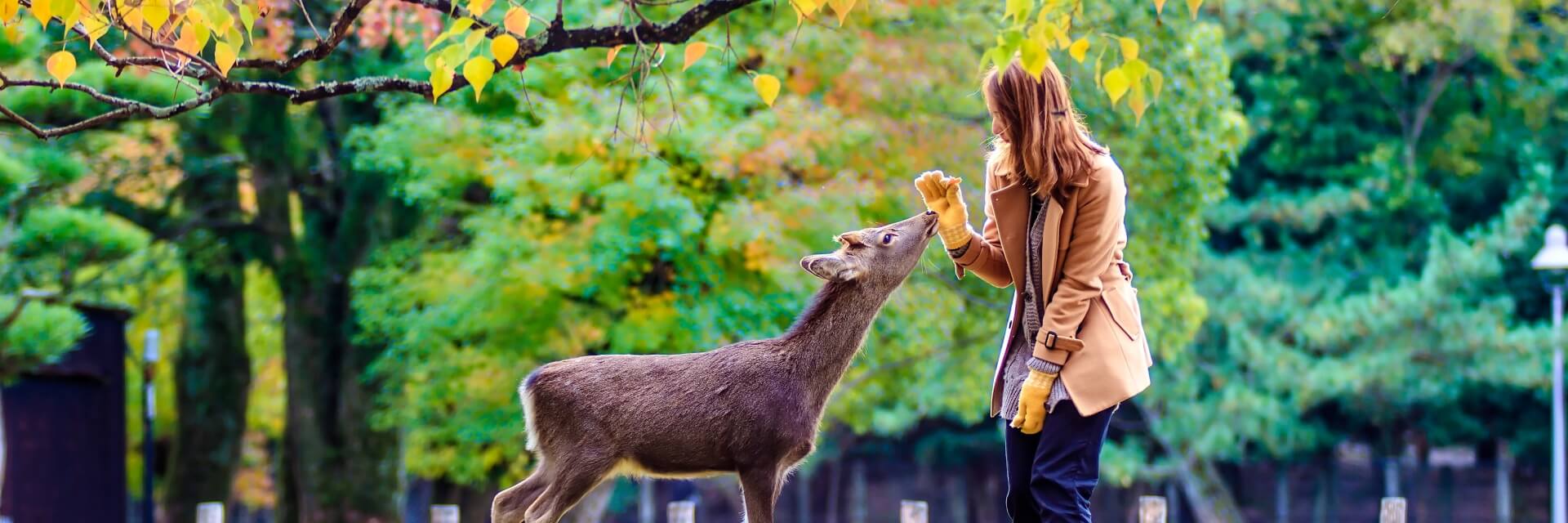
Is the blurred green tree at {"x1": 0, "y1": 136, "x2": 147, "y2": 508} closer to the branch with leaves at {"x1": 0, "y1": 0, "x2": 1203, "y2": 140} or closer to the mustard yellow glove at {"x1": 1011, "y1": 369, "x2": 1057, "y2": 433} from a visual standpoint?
the branch with leaves at {"x1": 0, "y1": 0, "x2": 1203, "y2": 140}

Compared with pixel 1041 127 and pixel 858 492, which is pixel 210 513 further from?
pixel 858 492

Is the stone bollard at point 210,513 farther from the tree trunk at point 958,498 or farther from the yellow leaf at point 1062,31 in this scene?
the tree trunk at point 958,498

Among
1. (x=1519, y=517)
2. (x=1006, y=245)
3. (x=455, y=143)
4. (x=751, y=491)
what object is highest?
(x=455, y=143)

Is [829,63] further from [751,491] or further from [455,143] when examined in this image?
[751,491]

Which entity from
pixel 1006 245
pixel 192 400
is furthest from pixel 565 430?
pixel 192 400

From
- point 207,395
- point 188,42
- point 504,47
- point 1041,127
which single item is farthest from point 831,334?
point 207,395

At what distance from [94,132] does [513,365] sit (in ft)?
15.9

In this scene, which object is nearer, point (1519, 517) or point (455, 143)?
point (455, 143)

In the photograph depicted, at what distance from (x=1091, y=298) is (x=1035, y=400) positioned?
30 cm

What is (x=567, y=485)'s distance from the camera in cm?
457

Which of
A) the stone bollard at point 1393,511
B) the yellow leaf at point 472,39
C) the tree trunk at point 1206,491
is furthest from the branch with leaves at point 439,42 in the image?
the tree trunk at point 1206,491

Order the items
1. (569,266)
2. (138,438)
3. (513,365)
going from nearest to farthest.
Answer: (569,266) → (513,365) → (138,438)

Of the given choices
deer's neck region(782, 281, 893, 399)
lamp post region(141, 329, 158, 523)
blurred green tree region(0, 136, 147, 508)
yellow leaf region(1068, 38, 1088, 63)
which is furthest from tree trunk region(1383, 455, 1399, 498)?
yellow leaf region(1068, 38, 1088, 63)

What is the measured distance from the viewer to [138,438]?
2333 cm
